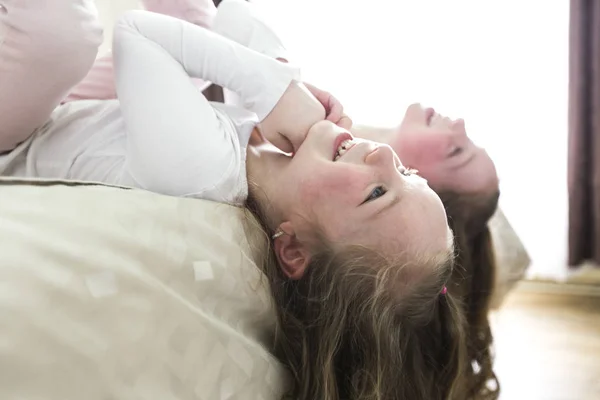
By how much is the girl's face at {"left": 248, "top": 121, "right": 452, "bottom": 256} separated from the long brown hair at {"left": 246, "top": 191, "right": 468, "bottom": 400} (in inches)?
1.1

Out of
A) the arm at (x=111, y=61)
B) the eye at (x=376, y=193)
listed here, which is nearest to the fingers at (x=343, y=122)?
the eye at (x=376, y=193)

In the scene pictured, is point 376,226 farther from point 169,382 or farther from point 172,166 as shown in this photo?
point 169,382

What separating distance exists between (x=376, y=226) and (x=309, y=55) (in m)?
1.60

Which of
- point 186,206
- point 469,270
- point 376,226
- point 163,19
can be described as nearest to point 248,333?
point 186,206

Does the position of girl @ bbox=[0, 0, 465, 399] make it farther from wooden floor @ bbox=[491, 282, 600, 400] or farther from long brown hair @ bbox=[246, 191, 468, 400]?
wooden floor @ bbox=[491, 282, 600, 400]

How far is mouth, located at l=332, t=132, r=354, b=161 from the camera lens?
108cm

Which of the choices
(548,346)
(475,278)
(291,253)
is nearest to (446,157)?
(475,278)

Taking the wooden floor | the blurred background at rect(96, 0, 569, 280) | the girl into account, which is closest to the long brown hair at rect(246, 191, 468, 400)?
the girl

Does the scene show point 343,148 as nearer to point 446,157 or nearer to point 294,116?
Result: point 294,116

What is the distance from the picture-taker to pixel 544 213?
2.36m

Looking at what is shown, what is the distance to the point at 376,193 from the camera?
3.34ft

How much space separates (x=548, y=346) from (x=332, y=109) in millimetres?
1194

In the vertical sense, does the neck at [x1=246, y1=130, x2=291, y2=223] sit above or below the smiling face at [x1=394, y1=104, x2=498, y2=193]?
above

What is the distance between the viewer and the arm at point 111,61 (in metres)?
1.35
